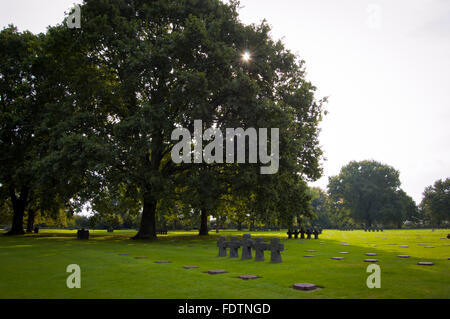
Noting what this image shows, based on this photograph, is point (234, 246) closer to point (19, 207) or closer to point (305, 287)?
point (305, 287)

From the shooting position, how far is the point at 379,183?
296 feet

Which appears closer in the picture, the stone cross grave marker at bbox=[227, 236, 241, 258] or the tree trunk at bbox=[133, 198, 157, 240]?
the stone cross grave marker at bbox=[227, 236, 241, 258]

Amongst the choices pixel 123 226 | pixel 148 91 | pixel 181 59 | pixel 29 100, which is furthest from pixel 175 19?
pixel 123 226

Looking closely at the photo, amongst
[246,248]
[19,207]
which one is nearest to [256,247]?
[246,248]

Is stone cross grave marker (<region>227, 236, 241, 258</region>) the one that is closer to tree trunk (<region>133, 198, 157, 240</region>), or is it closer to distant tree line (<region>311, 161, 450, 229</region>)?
tree trunk (<region>133, 198, 157, 240</region>)

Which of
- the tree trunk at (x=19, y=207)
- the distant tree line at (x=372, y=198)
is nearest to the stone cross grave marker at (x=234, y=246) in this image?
the tree trunk at (x=19, y=207)

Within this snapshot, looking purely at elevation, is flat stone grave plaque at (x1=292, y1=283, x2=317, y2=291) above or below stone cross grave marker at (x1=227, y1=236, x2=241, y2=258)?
above

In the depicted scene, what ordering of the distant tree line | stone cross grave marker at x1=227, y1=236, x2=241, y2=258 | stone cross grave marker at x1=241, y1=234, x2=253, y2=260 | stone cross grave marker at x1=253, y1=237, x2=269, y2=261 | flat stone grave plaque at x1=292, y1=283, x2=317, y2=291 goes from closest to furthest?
flat stone grave plaque at x1=292, y1=283, x2=317, y2=291, stone cross grave marker at x1=253, y1=237, x2=269, y2=261, stone cross grave marker at x1=241, y1=234, x2=253, y2=260, stone cross grave marker at x1=227, y1=236, x2=241, y2=258, the distant tree line

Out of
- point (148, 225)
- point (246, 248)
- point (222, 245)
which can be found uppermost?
point (246, 248)

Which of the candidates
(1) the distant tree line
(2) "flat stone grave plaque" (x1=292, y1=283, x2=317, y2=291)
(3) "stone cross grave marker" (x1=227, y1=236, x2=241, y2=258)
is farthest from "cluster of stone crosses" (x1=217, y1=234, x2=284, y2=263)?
(1) the distant tree line
